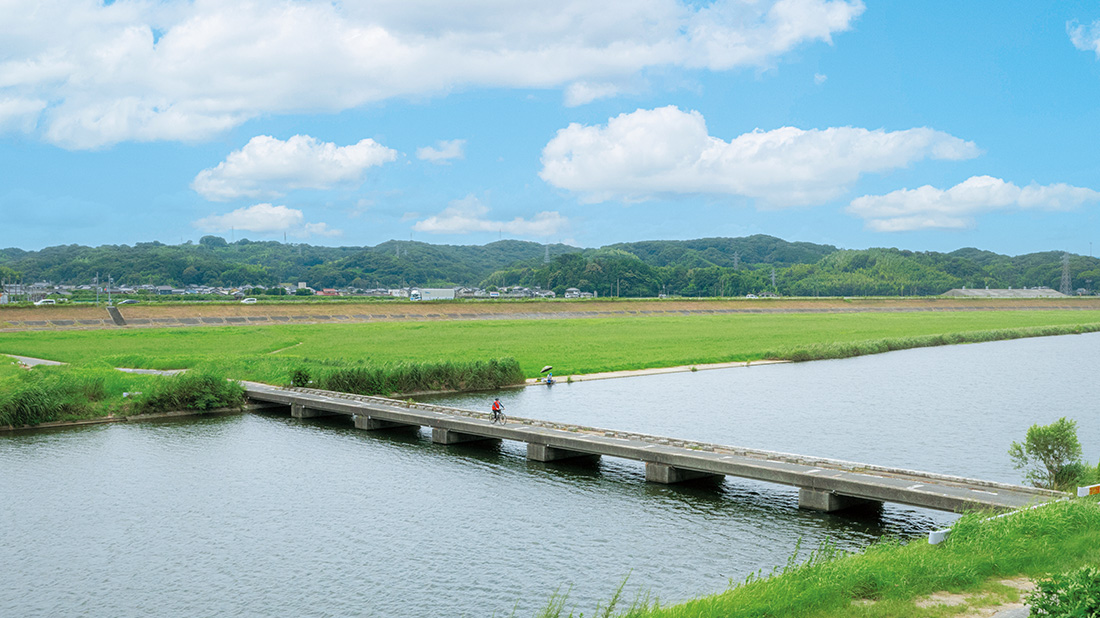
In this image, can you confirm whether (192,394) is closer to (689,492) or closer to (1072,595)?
(689,492)

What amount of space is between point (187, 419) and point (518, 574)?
24508mm

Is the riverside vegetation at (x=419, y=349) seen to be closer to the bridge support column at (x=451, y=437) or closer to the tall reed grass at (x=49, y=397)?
the tall reed grass at (x=49, y=397)

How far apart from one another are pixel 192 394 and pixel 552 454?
18.8 metres

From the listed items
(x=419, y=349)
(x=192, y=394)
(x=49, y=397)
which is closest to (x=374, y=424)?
(x=192, y=394)

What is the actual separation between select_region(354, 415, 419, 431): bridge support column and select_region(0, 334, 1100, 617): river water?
1062mm

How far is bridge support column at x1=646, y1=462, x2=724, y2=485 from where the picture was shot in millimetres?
24719

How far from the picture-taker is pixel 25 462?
28203 mm

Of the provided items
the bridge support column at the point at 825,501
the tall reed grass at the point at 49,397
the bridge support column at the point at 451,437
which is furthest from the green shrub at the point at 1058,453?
the tall reed grass at the point at 49,397

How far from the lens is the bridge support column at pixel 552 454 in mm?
28047

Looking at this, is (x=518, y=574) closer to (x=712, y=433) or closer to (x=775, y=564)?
(x=775, y=564)

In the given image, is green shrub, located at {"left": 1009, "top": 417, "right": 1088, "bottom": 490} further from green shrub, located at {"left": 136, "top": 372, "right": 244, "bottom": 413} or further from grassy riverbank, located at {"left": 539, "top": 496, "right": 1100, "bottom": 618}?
green shrub, located at {"left": 136, "top": 372, "right": 244, "bottom": 413}

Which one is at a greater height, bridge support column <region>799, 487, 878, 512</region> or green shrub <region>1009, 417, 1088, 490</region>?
green shrub <region>1009, 417, 1088, 490</region>

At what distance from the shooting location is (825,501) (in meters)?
21.3

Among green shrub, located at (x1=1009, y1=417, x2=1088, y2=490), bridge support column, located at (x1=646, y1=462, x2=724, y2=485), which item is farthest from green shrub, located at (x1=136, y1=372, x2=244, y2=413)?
Answer: green shrub, located at (x1=1009, y1=417, x2=1088, y2=490)
